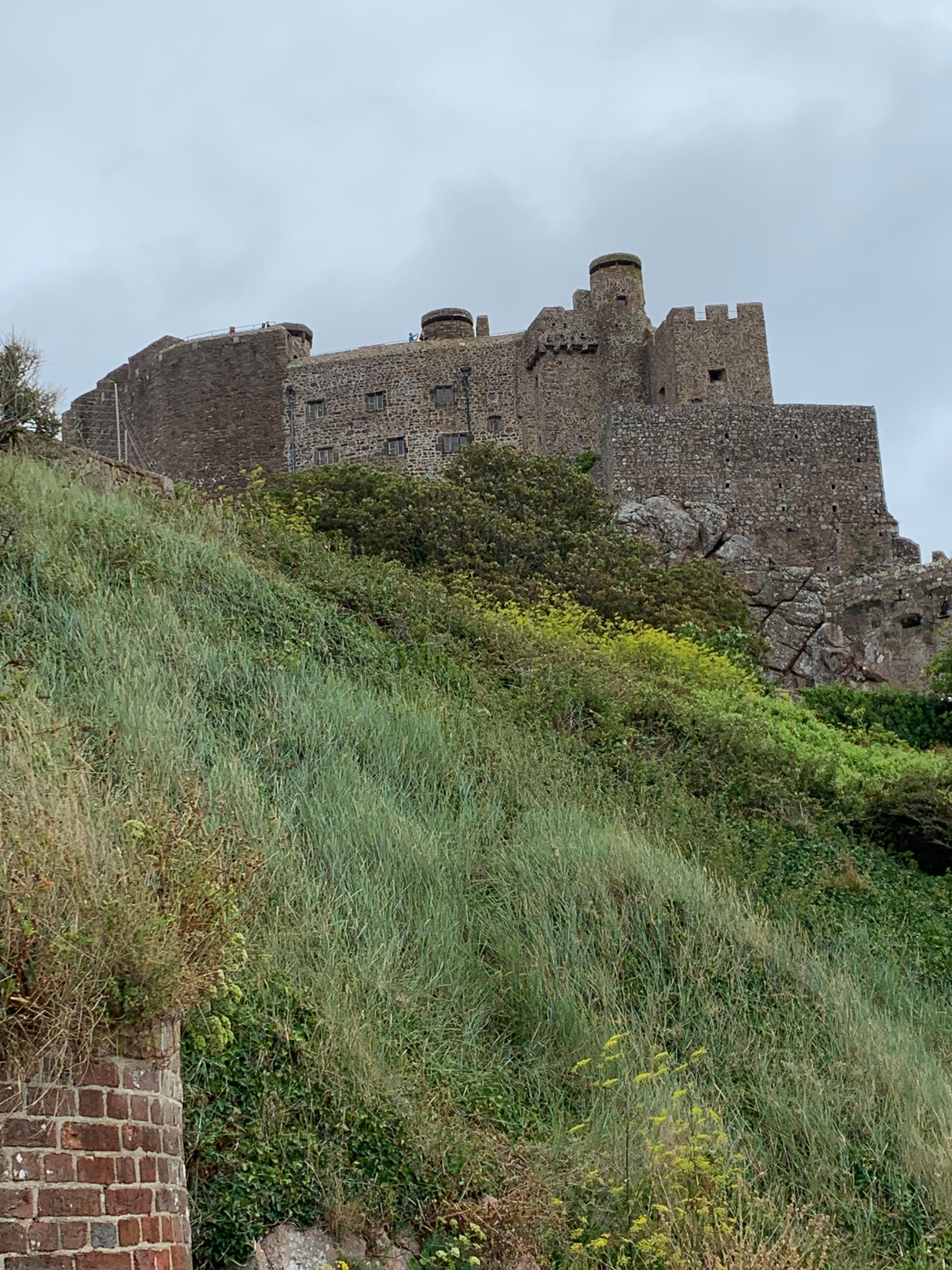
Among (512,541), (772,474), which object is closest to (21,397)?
(512,541)

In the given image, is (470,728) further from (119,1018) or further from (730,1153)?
(119,1018)

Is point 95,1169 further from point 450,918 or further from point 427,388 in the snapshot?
point 427,388

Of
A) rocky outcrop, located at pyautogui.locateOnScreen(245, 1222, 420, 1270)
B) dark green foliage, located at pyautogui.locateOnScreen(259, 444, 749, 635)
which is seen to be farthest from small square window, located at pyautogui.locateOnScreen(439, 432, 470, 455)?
rocky outcrop, located at pyautogui.locateOnScreen(245, 1222, 420, 1270)

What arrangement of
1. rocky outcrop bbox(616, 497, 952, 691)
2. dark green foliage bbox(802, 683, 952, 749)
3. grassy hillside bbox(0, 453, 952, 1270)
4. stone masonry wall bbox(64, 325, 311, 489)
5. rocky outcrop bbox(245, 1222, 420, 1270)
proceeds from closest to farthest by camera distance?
rocky outcrop bbox(245, 1222, 420, 1270) → grassy hillside bbox(0, 453, 952, 1270) → dark green foliage bbox(802, 683, 952, 749) → rocky outcrop bbox(616, 497, 952, 691) → stone masonry wall bbox(64, 325, 311, 489)

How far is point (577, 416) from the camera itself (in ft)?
116

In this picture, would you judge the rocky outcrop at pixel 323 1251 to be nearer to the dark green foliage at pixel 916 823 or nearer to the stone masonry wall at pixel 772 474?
the dark green foliage at pixel 916 823

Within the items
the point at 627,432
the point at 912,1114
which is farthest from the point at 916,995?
the point at 627,432

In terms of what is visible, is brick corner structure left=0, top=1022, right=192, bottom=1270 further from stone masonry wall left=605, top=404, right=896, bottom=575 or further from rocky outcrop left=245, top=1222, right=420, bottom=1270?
stone masonry wall left=605, top=404, right=896, bottom=575

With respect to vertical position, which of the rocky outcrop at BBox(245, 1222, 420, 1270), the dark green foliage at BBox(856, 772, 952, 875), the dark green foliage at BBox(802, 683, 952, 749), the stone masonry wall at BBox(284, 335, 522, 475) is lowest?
the rocky outcrop at BBox(245, 1222, 420, 1270)

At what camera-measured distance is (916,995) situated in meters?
9.16

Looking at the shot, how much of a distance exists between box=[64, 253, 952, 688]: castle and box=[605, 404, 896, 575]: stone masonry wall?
0.04m

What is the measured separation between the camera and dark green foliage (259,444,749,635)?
2209cm

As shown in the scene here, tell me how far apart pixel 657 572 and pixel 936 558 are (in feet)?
18.8

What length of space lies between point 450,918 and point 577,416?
28.1 m
